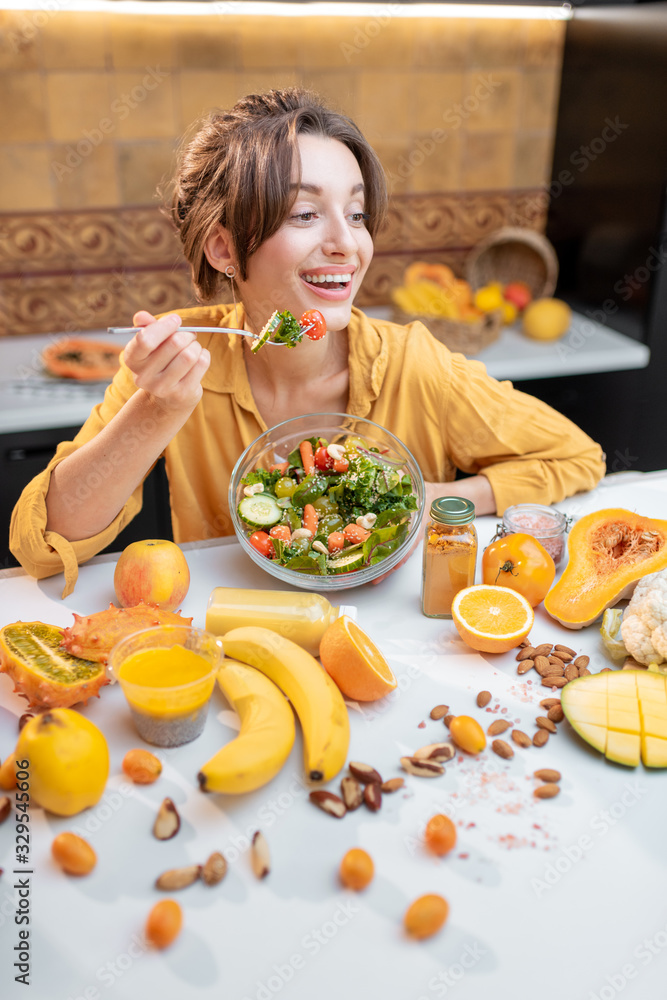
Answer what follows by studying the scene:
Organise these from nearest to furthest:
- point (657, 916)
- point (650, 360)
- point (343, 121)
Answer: point (657, 916), point (343, 121), point (650, 360)

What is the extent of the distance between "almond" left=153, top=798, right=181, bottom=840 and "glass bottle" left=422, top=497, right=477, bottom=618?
0.50 m

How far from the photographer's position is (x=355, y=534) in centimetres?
126

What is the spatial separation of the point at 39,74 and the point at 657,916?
2865mm

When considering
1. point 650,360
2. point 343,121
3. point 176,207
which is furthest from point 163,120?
point 650,360

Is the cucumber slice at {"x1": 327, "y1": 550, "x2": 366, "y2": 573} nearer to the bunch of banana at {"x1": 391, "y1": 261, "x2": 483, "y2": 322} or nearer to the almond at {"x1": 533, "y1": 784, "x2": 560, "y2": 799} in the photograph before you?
the almond at {"x1": 533, "y1": 784, "x2": 560, "y2": 799}

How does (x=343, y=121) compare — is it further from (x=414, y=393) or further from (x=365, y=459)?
(x=365, y=459)

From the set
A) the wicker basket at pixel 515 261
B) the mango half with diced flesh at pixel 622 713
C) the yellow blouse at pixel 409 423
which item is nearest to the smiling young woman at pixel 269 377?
the yellow blouse at pixel 409 423

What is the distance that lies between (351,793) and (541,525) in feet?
2.11

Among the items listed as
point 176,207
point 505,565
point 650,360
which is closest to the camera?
point 505,565

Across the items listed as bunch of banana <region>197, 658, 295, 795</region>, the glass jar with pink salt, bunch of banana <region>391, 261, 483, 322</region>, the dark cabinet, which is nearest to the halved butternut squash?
the glass jar with pink salt

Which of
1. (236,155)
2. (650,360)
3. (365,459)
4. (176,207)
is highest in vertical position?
(236,155)

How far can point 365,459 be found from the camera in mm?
1360

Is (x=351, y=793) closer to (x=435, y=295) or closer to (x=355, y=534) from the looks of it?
(x=355, y=534)

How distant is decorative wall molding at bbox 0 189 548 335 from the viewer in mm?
2789
